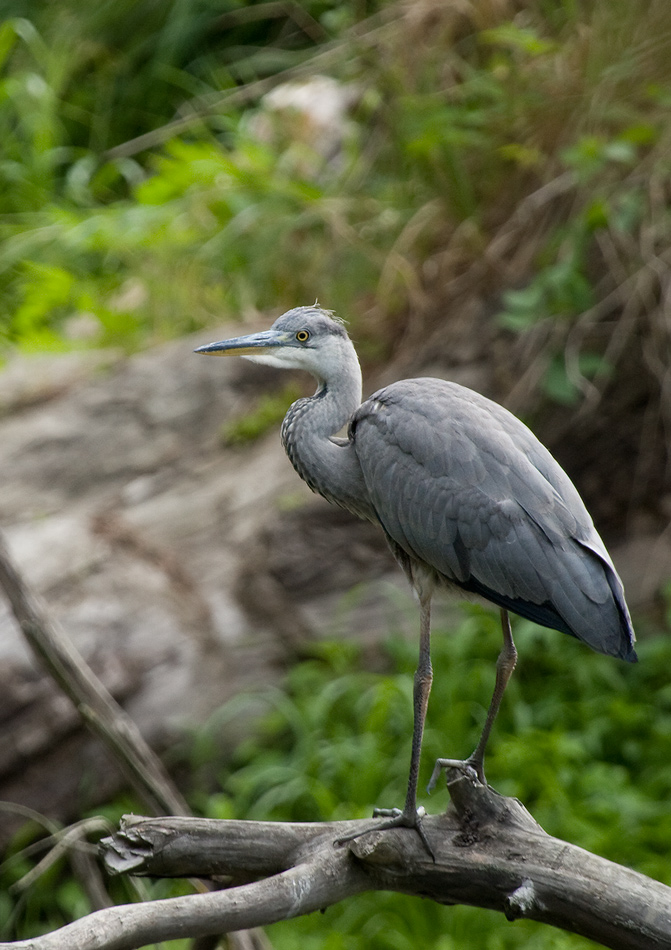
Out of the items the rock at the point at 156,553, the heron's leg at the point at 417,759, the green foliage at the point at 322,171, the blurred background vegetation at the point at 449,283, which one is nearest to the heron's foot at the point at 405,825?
Answer: the heron's leg at the point at 417,759

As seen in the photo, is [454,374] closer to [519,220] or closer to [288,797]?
[519,220]

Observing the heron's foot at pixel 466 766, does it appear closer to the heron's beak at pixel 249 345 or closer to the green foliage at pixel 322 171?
the heron's beak at pixel 249 345

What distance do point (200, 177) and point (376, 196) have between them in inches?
42.3

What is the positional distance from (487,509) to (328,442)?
1.78 feet

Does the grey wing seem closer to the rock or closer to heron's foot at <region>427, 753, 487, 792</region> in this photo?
heron's foot at <region>427, 753, 487, 792</region>

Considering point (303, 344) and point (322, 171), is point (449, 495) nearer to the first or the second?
point (303, 344)

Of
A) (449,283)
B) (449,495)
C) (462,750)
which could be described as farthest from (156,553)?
(449,495)

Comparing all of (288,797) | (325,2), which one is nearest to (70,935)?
(288,797)

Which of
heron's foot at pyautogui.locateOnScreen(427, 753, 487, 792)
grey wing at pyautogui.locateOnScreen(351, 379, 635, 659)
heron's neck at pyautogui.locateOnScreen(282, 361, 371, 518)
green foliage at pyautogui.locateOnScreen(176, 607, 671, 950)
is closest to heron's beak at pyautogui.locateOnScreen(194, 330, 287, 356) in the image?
heron's neck at pyautogui.locateOnScreen(282, 361, 371, 518)

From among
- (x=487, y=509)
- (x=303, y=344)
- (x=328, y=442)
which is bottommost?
(x=487, y=509)

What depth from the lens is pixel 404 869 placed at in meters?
2.45

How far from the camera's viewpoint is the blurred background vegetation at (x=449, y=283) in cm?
423

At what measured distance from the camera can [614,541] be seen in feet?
16.5

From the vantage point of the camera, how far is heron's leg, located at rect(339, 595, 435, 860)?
251 centimetres
